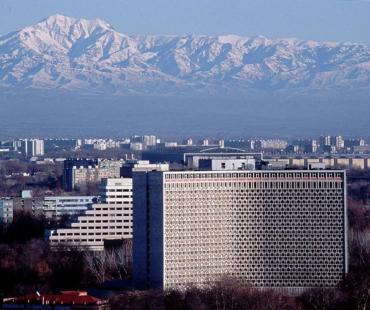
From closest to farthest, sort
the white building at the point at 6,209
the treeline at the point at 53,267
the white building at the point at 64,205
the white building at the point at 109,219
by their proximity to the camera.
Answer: the treeline at the point at 53,267, the white building at the point at 109,219, the white building at the point at 6,209, the white building at the point at 64,205

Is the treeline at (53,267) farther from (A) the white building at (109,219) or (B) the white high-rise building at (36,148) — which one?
(B) the white high-rise building at (36,148)

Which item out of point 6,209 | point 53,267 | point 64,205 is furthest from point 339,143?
point 53,267

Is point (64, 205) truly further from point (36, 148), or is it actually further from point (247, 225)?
point (36, 148)

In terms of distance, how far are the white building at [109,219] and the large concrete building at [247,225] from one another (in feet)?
47.6

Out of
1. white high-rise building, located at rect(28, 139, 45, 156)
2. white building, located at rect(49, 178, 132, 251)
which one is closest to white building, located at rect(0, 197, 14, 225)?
white building, located at rect(49, 178, 132, 251)

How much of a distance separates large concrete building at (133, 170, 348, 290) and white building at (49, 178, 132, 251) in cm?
1451

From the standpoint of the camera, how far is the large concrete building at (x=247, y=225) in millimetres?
52094

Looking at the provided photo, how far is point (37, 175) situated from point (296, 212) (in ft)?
206

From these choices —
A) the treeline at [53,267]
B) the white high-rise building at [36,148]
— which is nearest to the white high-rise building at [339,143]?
the white high-rise building at [36,148]

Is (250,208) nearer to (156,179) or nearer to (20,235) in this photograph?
(156,179)

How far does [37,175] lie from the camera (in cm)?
11500

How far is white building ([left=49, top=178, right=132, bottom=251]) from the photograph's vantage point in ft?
221

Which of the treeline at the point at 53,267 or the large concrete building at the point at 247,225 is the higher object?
the large concrete building at the point at 247,225

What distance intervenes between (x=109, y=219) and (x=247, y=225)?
15497 millimetres
